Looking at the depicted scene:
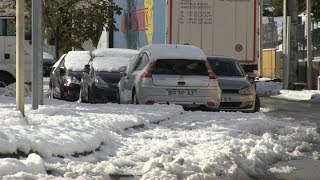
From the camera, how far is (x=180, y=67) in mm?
16047

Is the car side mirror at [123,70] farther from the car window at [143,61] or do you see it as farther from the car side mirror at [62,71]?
the car side mirror at [62,71]

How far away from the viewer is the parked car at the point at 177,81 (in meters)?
15.8

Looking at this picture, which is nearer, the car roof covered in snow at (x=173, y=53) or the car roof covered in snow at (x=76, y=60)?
the car roof covered in snow at (x=173, y=53)

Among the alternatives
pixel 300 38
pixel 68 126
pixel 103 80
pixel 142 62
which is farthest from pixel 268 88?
pixel 68 126

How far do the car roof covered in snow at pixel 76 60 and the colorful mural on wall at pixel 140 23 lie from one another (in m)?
2.34

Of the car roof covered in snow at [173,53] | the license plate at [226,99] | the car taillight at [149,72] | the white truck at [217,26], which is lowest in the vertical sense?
the license plate at [226,99]

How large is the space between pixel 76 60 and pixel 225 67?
17.2 feet

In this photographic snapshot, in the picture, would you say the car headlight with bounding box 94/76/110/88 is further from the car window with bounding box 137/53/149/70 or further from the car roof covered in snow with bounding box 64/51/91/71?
the car window with bounding box 137/53/149/70

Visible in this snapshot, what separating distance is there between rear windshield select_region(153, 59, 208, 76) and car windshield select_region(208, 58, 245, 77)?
3.17 meters

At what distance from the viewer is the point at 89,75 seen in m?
20.2

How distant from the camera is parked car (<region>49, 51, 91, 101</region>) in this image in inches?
846

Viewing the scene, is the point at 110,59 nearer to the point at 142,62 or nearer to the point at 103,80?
the point at 103,80

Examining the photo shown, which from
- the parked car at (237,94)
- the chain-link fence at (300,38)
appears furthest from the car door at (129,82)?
the chain-link fence at (300,38)

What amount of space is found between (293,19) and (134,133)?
22.2 meters
